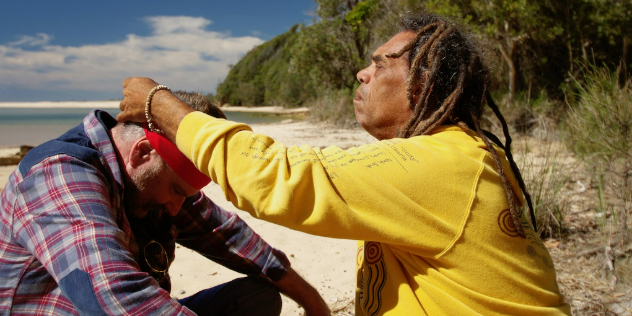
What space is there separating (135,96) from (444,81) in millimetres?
1060

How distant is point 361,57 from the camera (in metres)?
17.2

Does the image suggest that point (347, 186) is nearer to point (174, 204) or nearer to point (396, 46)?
point (396, 46)

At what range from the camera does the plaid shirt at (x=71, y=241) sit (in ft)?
4.10

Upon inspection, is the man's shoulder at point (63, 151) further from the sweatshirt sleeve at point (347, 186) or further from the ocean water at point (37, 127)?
the ocean water at point (37, 127)

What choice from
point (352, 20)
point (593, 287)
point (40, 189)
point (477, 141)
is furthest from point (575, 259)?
point (352, 20)

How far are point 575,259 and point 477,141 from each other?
2384 millimetres

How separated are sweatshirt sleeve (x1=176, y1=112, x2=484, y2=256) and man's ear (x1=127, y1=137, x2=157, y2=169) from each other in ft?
1.73

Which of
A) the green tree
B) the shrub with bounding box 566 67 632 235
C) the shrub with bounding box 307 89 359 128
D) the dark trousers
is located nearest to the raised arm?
the dark trousers

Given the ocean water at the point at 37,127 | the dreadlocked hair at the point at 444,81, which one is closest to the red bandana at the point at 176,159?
the dreadlocked hair at the point at 444,81

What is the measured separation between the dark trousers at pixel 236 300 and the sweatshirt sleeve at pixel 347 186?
1008 millimetres

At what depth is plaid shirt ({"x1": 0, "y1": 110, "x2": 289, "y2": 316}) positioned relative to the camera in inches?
49.2

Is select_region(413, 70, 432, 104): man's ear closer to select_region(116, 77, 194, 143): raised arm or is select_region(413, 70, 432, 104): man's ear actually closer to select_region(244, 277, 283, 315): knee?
A: select_region(116, 77, 194, 143): raised arm

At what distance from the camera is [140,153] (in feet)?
5.58

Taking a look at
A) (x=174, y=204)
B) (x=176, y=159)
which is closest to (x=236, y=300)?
(x=174, y=204)
